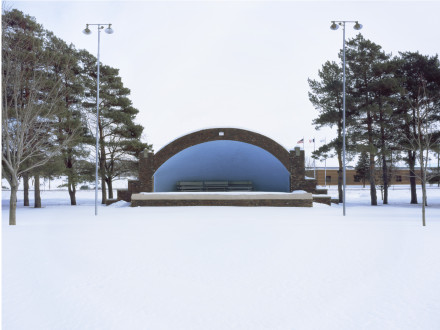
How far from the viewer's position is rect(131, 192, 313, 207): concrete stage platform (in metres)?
20.6

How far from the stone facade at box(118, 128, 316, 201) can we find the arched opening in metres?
1.03

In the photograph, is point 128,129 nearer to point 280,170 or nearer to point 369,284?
point 280,170

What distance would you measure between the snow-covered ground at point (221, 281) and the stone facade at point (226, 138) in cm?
1400

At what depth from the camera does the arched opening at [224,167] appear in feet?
85.7

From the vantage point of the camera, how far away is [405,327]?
13.1 ft

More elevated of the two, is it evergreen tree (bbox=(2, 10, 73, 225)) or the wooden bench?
evergreen tree (bbox=(2, 10, 73, 225))

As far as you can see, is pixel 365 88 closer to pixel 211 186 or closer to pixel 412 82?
pixel 412 82

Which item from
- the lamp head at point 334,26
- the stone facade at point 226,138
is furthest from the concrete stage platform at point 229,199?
the lamp head at point 334,26

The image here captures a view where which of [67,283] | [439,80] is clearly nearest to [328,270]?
[67,283]

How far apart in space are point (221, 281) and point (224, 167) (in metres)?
23.0

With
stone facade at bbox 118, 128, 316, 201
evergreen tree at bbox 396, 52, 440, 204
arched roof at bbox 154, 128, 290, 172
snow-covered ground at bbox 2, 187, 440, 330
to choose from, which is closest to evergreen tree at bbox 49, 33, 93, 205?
stone facade at bbox 118, 128, 316, 201

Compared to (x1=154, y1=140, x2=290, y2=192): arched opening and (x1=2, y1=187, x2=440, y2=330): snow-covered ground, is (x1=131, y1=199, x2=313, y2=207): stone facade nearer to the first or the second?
(x1=154, y1=140, x2=290, y2=192): arched opening

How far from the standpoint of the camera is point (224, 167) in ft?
94.0

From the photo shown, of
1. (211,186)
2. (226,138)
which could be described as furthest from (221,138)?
(211,186)
